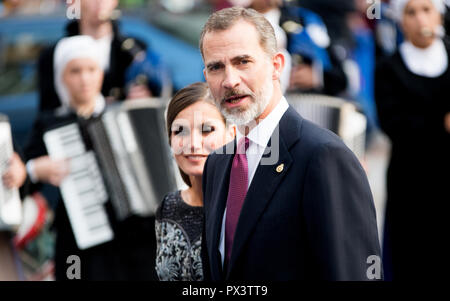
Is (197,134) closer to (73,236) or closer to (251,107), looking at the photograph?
(251,107)

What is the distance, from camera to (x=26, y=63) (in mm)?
7531

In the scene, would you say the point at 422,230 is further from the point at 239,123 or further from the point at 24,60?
the point at 24,60

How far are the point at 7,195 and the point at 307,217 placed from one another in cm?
231

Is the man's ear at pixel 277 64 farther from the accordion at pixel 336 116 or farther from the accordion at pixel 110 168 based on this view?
the accordion at pixel 110 168

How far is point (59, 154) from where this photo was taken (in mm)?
4500

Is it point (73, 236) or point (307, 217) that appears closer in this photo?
point (307, 217)

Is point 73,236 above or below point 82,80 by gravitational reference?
below

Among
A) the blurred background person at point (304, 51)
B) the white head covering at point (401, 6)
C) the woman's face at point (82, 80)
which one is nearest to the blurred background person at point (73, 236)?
the woman's face at point (82, 80)

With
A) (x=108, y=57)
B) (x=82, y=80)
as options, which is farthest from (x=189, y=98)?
(x=108, y=57)

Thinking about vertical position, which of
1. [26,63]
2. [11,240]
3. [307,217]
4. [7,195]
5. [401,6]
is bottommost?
[11,240]

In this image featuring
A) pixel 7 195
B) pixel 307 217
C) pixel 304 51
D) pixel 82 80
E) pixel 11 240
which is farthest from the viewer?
pixel 304 51

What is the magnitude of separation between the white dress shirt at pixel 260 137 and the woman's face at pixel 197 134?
0.40m

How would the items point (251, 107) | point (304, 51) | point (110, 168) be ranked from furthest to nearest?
1. point (304, 51)
2. point (110, 168)
3. point (251, 107)
